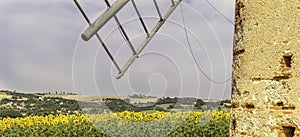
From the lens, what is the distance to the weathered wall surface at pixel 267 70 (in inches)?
172

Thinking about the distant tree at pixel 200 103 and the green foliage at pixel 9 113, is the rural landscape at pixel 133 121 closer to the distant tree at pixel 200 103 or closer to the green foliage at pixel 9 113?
the distant tree at pixel 200 103

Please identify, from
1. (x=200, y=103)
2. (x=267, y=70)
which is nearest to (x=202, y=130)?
(x=200, y=103)

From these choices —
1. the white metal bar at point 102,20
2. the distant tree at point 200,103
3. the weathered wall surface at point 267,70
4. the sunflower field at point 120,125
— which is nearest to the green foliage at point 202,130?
the sunflower field at point 120,125

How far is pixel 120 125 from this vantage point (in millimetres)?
14359

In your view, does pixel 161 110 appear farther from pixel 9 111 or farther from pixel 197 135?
pixel 9 111

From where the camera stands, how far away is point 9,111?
18.4 meters

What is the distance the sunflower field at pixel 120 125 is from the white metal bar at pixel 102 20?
8.74 meters

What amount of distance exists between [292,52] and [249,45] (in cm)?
52

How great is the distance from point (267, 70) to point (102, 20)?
171 centimetres

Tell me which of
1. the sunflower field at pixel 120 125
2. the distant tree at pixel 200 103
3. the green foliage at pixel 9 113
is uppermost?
the distant tree at pixel 200 103

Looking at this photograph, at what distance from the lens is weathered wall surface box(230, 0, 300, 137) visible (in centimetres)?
438

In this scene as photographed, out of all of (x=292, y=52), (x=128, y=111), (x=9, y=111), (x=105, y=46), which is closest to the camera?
(x=292, y=52)

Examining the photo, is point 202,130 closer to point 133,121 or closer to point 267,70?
point 133,121

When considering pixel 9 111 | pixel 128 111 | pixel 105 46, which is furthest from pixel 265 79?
pixel 9 111
